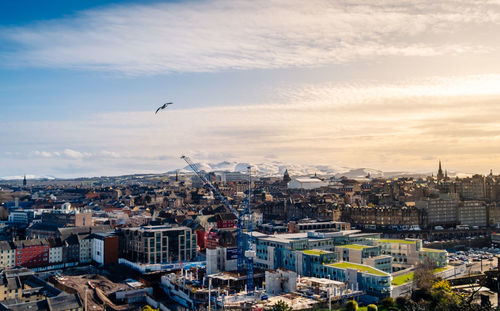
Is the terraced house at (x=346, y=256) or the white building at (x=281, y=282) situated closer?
the white building at (x=281, y=282)

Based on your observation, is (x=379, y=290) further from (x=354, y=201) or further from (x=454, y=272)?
(x=354, y=201)

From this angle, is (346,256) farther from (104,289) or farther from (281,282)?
(104,289)

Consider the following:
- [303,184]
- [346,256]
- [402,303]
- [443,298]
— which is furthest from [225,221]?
[303,184]

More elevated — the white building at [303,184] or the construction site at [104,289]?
the white building at [303,184]

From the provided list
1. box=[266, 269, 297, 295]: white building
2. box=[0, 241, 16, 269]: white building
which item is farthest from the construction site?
box=[266, 269, 297, 295]: white building

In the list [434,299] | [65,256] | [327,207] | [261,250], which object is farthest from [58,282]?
[327,207]

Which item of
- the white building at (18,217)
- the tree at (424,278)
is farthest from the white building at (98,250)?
the tree at (424,278)

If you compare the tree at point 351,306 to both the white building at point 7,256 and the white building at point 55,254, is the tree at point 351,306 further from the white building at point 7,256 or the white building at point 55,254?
the white building at point 7,256

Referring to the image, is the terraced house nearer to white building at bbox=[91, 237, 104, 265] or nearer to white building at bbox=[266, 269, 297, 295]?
white building at bbox=[266, 269, 297, 295]
